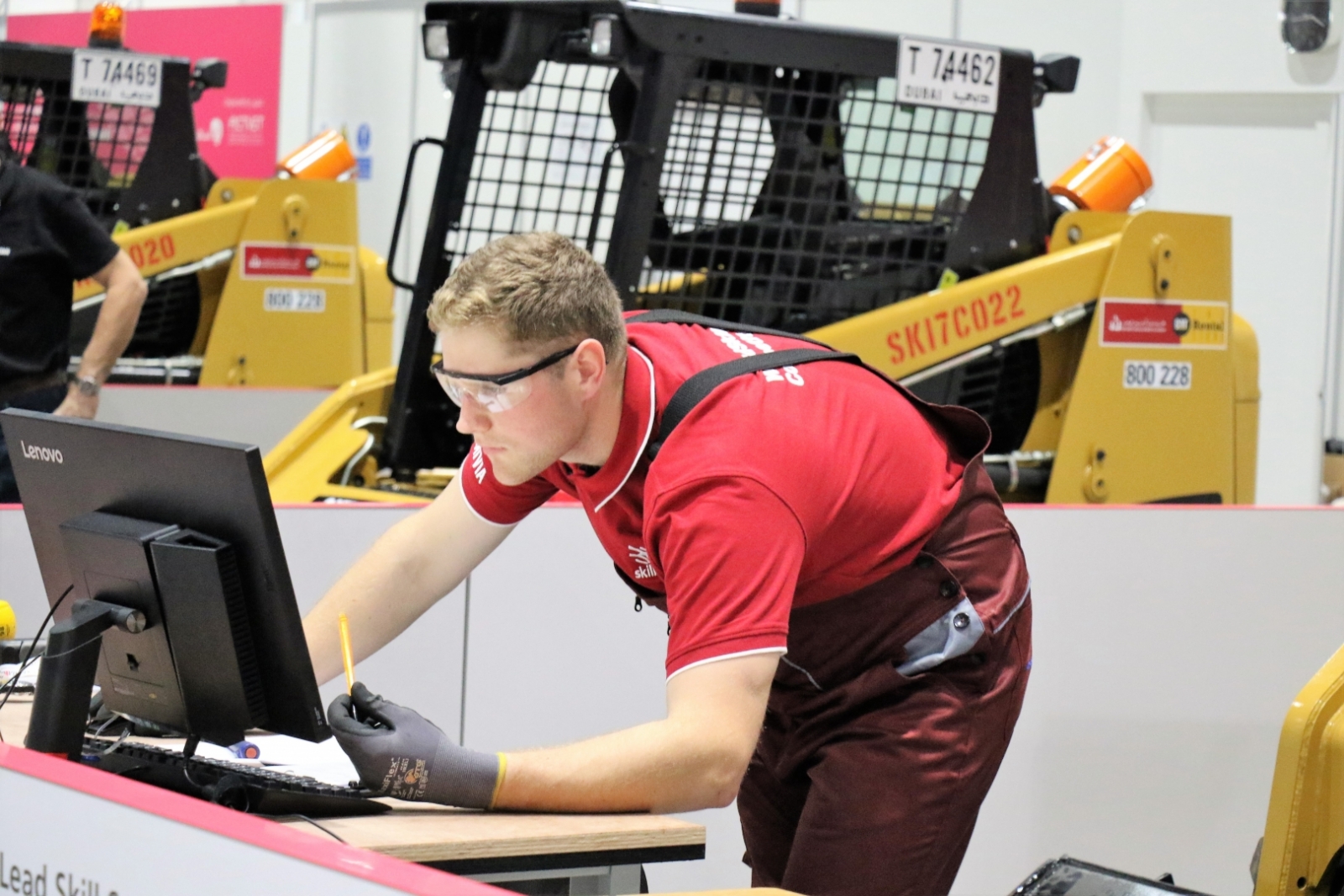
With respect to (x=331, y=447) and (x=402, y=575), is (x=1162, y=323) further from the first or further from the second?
(x=402, y=575)

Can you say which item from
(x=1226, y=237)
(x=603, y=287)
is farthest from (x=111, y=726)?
(x=1226, y=237)

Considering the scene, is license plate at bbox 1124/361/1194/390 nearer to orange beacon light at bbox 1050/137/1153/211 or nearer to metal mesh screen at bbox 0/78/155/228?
orange beacon light at bbox 1050/137/1153/211

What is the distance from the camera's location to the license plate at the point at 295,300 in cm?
622

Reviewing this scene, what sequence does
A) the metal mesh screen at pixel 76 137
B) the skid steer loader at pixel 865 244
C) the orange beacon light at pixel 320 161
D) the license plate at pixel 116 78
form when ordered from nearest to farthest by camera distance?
the skid steer loader at pixel 865 244, the license plate at pixel 116 78, the metal mesh screen at pixel 76 137, the orange beacon light at pixel 320 161

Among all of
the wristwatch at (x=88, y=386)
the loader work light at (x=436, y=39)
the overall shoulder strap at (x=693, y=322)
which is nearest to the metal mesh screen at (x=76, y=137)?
the wristwatch at (x=88, y=386)

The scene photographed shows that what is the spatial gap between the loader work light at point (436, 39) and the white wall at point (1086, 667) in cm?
126

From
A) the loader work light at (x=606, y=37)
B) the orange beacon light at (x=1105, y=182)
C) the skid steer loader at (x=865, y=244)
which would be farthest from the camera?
the orange beacon light at (x=1105, y=182)

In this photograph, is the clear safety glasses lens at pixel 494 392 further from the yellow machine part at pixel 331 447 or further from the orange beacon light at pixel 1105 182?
the orange beacon light at pixel 1105 182

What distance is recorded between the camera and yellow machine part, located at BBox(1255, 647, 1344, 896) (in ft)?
6.79

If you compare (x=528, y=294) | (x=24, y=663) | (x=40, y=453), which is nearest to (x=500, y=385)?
(x=528, y=294)

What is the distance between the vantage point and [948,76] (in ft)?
13.3

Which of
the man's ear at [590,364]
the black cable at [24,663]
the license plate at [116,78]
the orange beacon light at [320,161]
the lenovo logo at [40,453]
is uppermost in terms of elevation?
the license plate at [116,78]

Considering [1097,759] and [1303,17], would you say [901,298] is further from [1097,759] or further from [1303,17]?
[1303,17]

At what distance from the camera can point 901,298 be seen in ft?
13.8
